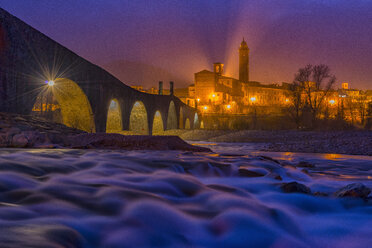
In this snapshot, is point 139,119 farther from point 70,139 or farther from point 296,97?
point 296,97

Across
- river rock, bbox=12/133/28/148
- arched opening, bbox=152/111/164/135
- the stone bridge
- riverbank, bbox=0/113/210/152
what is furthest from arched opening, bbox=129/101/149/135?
river rock, bbox=12/133/28/148

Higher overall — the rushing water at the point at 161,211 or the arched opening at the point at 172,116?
the arched opening at the point at 172,116

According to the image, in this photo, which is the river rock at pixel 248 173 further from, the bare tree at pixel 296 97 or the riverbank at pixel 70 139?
the bare tree at pixel 296 97

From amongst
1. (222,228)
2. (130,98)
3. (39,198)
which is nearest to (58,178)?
(39,198)

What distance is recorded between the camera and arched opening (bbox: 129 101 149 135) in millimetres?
24656

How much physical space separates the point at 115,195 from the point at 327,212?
2056mm

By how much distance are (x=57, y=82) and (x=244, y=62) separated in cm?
8133

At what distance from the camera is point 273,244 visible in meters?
2.15

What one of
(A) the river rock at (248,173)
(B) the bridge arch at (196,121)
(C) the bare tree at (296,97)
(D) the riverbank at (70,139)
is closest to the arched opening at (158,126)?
(C) the bare tree at (296,97)

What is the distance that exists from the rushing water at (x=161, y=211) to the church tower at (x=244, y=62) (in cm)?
8201

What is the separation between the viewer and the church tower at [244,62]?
85981 millimetres

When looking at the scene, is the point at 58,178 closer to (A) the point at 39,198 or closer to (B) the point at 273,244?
(A) the point at 39,198

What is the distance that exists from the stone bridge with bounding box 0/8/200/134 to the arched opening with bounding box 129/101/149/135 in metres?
0.58

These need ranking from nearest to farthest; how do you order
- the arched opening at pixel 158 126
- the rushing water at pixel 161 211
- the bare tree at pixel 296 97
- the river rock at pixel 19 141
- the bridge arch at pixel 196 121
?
the rushing water at pixel 161 211 → the river rock at pixel 19 141 → the arched opening at pixel 158 126 → the bare tree at pixel 296 97 → the bridge arch at pixel 196 121
